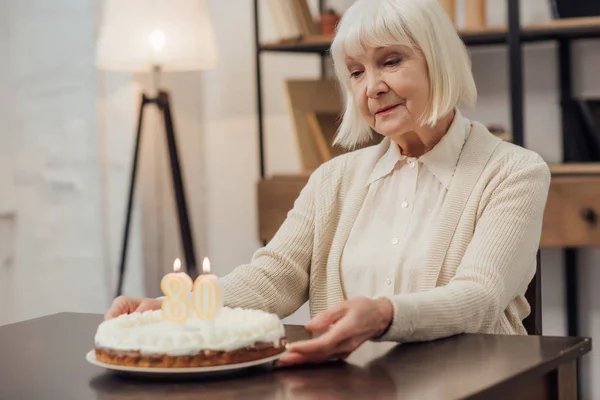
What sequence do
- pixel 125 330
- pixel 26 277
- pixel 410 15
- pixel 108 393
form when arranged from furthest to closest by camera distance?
pixel 26 277
pixel 410 15
pixel 125 330
pixel 108 393

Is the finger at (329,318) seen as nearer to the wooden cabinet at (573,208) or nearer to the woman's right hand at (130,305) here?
the woman's right hand at (130,305)

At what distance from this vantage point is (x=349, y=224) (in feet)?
6.48

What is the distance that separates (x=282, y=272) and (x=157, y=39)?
1.58m

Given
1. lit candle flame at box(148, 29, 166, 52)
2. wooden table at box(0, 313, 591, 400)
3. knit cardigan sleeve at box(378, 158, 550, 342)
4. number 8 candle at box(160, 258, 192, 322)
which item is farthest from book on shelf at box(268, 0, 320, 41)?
number 8 candle at box(160, 258, 192, 322)

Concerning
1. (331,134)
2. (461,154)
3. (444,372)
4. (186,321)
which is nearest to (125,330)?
(186,321)

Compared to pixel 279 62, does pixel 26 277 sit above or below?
below

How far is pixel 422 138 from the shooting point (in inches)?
78.6

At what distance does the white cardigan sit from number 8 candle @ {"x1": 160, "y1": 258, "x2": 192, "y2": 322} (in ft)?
0.99

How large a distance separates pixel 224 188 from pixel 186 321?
8.36 feet

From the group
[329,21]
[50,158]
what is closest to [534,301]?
[329,21]

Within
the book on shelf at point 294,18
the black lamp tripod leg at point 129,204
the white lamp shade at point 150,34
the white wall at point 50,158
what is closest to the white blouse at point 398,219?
the book on shelf at point 294,18

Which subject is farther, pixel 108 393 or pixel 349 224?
pixel 349 224

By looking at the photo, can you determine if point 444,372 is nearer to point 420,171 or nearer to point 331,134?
point 420,171

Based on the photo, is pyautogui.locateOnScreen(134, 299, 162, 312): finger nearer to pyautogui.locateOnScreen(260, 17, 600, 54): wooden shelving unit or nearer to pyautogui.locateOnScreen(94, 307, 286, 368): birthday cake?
pyautogui.locateOnScreen(94, 307, 286, 368): birthday cake
